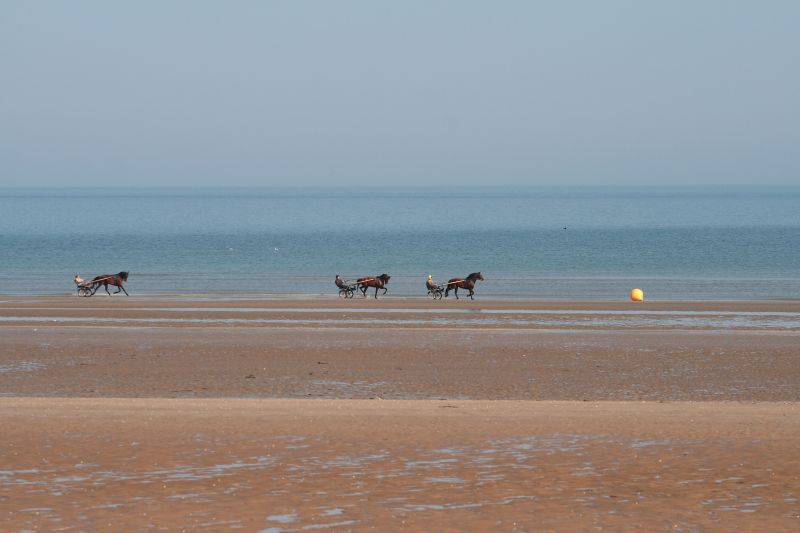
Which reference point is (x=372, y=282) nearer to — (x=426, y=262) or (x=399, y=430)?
(x=399, y=430)

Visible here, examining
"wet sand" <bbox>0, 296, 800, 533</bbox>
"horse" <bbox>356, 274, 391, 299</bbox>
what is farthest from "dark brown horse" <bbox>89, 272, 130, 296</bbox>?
"wet sand" <bbox>0, 296, 800, 533</bbox>

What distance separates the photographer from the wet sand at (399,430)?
8.62 meters

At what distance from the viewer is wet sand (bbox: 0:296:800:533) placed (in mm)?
8617

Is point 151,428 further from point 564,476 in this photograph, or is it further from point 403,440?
point 564,476

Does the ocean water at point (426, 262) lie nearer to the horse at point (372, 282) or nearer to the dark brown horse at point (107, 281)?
the dark brown horse at point (107, 281)

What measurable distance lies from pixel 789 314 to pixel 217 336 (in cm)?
1684

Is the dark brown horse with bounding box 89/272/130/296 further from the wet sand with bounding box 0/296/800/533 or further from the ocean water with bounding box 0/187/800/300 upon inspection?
the wet sand with bounding box 0/296/800/533

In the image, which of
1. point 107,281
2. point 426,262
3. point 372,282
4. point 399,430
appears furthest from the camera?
point 426,262

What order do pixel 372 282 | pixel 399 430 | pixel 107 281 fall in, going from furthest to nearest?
pixel 107 281 < pixel 372 282 < pixel 399 430

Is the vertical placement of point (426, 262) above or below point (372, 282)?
above

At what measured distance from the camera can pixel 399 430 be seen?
12.1m

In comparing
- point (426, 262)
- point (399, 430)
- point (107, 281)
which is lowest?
point (399, 430)

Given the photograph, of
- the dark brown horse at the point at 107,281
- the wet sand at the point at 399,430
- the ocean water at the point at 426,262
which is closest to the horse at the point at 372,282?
the ocean water at the point at 426,262

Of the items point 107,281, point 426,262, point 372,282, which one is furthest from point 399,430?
point 426,262
